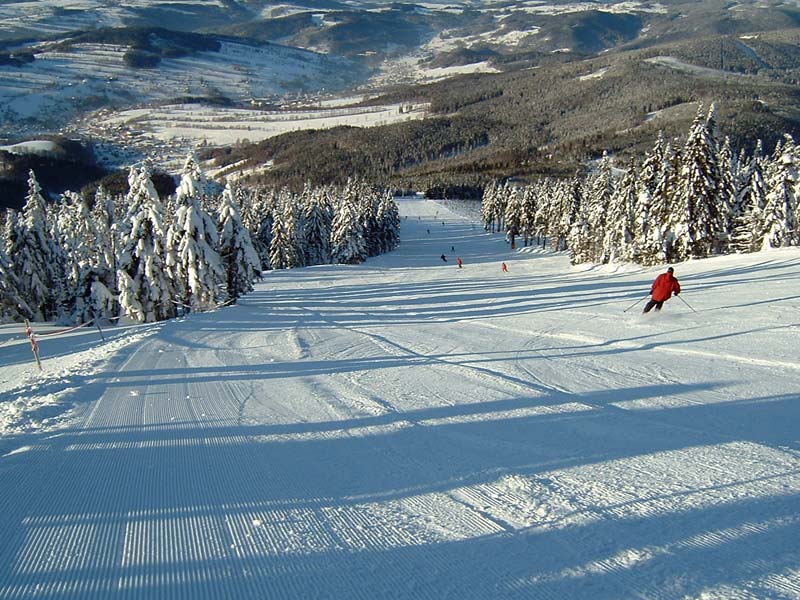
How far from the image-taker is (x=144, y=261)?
24.6 m

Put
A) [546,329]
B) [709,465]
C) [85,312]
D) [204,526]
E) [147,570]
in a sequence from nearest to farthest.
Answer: [147,570] < [204,526] < [709,465] < [546,329] < [85,312]

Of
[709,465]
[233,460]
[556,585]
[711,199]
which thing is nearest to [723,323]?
[709,465]

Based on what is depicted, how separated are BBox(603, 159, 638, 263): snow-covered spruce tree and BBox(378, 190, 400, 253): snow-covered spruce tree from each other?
41.7 metres

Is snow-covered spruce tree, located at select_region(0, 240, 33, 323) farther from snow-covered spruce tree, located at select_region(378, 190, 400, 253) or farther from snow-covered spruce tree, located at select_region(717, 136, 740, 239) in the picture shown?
snow-covered spruce tree, located at select_region(378, 190, 400, 253)

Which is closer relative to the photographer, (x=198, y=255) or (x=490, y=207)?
(x=198, y=255)

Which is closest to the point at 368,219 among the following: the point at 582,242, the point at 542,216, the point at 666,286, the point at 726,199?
the point at 542,216

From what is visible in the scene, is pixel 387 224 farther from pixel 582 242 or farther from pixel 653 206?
pixel 653 206

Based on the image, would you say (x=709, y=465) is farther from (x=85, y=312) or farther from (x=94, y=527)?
(x=85, y=312)

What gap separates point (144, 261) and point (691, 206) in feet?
105

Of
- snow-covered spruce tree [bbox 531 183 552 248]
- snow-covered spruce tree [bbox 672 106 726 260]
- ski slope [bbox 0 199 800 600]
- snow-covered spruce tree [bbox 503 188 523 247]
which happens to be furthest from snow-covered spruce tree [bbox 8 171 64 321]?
snow-covered spruce tree [bbox 531 183 552 248]

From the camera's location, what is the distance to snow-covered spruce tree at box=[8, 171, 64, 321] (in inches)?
1291

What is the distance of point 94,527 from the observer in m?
4.42

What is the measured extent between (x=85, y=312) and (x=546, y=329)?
29752 mm

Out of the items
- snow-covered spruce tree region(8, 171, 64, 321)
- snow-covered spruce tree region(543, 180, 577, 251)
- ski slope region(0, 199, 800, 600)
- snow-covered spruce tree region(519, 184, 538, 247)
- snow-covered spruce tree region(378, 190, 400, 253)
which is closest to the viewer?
ski slope region(0, 199, 800, 600)
